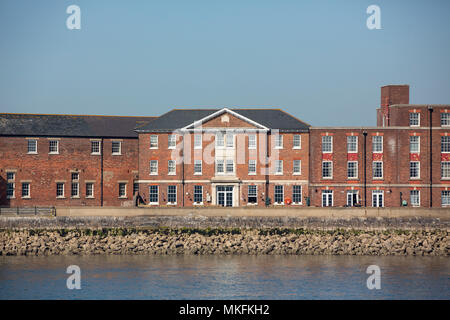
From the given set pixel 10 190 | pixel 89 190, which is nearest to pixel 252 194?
pixel 89 190

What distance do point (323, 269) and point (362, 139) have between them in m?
22.8

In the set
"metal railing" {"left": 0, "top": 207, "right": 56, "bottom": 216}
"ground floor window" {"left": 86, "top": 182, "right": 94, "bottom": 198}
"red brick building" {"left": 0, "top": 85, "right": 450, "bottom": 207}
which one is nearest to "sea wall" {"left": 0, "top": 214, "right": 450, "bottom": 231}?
"metal railing" {"left": 0, "top": 207, "right": 56, "bottom": 216}

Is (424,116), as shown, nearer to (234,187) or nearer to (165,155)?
(234,187)

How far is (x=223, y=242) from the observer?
199 feet

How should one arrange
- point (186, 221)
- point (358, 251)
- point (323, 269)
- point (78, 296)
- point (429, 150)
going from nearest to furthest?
point (78, 296) → point (323, 269) → point (358, 251) → point (186, 221) → point (429, 150)

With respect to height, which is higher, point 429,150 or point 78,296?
point 429,150

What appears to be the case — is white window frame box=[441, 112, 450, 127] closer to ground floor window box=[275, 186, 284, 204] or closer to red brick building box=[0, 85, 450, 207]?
red brick building box=[0, 85, 450, 207]

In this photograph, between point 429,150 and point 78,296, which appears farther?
point 429,150

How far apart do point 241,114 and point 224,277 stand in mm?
27927

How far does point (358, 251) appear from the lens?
60.0m

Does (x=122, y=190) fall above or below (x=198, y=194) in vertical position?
above

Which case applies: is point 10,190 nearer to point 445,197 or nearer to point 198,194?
point 198,194
